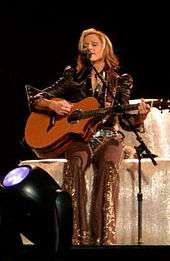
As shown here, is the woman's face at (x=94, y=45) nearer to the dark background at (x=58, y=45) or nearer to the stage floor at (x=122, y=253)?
the dark background at (x=58, y=45)

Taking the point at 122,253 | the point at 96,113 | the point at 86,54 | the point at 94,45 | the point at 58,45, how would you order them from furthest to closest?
the point at 58,45 → the point at 94,45 → the point at 96,113 → the point at 86,54 → the point at 122,253

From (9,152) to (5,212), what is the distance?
10.6 feet

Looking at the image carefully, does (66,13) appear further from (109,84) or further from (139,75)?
(109,84)

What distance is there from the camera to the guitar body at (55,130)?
3344 millimetres

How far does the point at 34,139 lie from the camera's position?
11.5ft

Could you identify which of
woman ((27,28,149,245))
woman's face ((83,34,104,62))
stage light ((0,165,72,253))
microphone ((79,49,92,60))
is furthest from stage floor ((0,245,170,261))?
woman's face ((83,34,104,62))

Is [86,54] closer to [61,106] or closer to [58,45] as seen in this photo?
[61,106]

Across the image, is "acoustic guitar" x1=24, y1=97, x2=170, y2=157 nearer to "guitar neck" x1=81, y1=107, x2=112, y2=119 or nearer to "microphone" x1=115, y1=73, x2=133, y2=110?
"guitar neck" x1=81, y1=107, x2=112, y2=119

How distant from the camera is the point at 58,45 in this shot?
464 cm

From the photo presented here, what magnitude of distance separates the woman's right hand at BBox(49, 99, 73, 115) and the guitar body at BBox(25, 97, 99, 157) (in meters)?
0.03

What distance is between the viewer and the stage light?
1.40 m

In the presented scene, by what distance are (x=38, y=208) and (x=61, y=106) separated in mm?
2052

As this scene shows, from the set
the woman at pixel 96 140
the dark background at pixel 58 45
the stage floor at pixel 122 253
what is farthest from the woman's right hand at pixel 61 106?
the stage floor at pixel 122 253

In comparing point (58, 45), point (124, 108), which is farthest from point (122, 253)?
point (58, 45)
